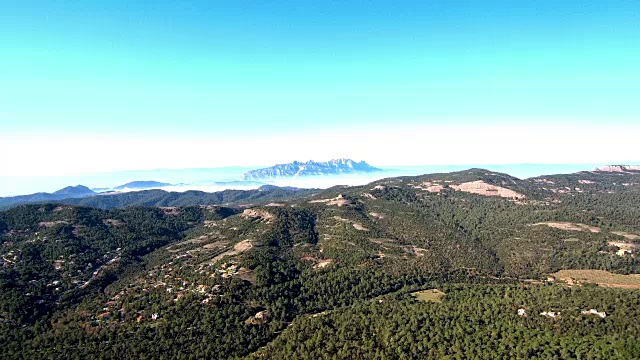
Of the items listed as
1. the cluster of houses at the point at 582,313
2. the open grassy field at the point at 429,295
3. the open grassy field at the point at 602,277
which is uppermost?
the cluster of houses at the point at 582,313

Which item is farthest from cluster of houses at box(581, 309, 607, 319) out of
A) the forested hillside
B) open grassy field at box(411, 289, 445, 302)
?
open grassy field at box(411, 289, 445, 302)

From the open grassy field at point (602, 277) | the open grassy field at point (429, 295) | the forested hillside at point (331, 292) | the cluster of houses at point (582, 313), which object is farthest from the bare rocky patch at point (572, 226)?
the open grassy field at point (429, 295)

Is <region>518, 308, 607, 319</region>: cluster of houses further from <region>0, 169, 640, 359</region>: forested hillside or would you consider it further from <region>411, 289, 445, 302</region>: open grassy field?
<region>411, 289, 445, 302</region>: open grassy field

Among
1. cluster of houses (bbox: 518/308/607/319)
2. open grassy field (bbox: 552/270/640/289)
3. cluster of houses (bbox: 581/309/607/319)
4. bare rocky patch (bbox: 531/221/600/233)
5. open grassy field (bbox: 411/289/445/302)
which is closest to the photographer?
cluster of houses (bbox: 581/309/607/319)

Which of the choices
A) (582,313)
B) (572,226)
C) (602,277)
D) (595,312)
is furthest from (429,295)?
(572,226)

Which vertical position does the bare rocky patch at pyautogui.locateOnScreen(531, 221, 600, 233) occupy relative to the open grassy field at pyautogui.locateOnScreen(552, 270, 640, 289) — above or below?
above

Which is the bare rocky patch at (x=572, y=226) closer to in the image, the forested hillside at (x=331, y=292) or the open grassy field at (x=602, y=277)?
the forested hillside at (x=331, y=292)
